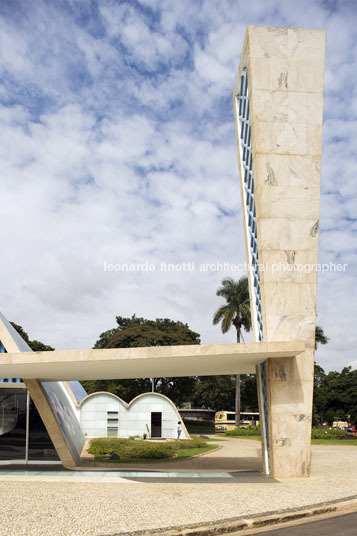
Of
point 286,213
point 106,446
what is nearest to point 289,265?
point 286,213

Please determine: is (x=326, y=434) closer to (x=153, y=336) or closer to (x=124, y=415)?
(x=124, y=415)

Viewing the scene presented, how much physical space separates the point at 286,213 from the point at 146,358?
6.45m

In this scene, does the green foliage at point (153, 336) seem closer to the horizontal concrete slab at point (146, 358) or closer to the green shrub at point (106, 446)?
the green shrub at point (106, 446)

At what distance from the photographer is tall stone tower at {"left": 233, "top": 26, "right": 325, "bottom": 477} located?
1452 cm

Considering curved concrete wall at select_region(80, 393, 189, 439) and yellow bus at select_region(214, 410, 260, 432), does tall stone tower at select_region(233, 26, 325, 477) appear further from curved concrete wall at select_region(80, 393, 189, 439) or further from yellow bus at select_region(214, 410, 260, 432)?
yellow bus at select_region(214, 410, 260, 432)

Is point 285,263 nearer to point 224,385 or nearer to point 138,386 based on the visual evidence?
point 138,386

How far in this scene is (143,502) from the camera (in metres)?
10.0

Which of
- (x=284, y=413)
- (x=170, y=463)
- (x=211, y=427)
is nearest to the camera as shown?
(x=284, y=413)

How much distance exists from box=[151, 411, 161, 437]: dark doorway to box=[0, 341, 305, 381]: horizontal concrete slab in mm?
17202

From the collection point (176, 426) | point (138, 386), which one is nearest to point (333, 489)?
point (176, 426)

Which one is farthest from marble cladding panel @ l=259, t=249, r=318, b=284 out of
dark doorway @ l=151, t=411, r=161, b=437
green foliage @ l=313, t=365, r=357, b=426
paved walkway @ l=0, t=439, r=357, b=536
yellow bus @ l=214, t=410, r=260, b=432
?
yellow bus @ l=214, t=410, r=260, b=432

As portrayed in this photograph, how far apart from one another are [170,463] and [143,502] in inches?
410

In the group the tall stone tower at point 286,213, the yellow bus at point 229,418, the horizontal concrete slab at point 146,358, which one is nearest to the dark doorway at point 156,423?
the tall stone tower at point 286,213

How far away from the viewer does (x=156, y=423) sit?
31.9m
